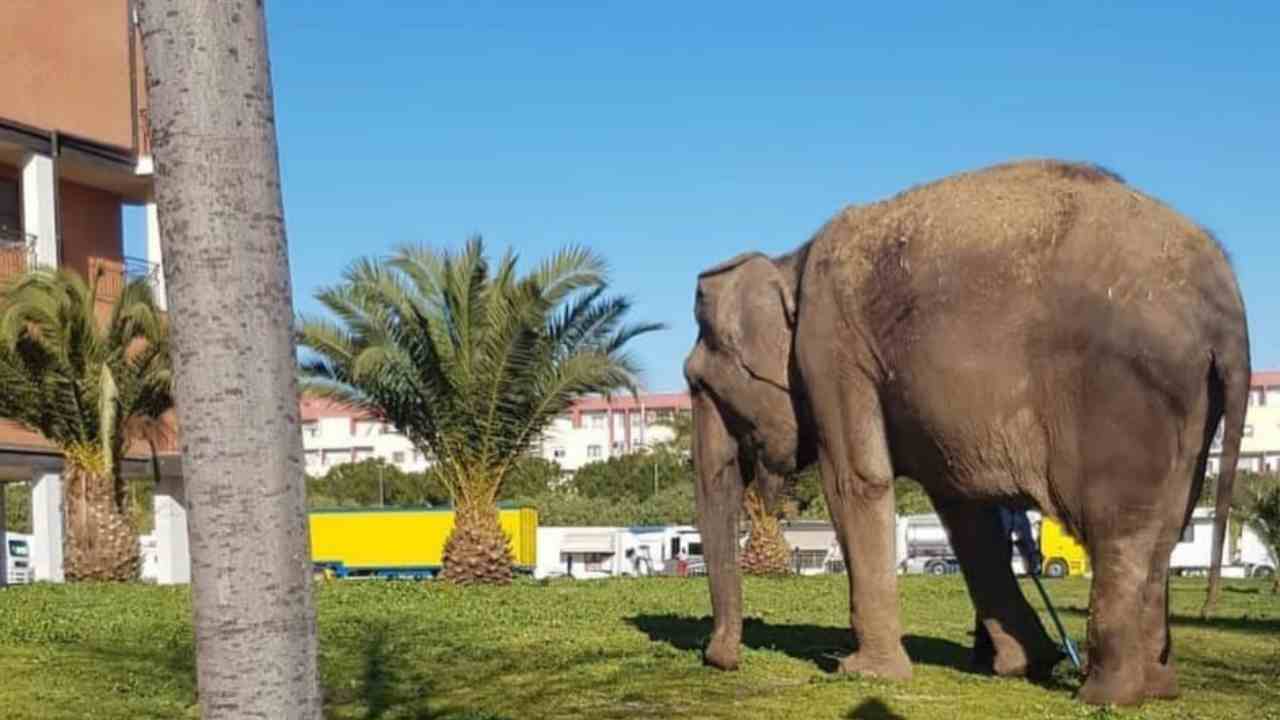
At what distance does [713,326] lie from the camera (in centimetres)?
1105

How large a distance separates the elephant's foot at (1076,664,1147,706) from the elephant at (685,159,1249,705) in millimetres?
12

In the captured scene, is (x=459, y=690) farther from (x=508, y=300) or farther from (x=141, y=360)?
(x=141, y=360)

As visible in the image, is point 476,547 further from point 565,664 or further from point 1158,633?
point 1158,633

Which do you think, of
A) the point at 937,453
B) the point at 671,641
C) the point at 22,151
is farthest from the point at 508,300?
the point at 937,453

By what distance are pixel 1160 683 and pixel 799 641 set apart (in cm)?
438

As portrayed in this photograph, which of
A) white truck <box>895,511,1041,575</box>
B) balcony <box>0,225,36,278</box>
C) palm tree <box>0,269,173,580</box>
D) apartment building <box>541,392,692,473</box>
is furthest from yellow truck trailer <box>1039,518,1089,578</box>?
apartment building <box>541,392,692,473</box>

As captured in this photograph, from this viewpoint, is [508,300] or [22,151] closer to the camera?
[508,300]

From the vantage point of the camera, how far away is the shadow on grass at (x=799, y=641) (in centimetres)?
1170

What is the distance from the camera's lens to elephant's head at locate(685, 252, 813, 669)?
10.8 meters

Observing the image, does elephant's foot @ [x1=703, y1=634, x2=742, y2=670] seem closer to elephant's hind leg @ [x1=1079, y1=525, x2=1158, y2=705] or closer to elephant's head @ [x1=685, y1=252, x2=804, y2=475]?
elephant's head @ [x1=685, y1=252, x2=804, y2=475]

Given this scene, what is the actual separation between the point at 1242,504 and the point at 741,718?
3199 centimetres

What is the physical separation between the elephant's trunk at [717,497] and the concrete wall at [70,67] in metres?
21.0

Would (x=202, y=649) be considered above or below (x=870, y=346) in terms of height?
below

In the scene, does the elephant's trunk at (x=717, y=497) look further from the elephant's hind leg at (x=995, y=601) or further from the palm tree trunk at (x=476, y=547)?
the palm tree trunk at (x=476, y=547)
